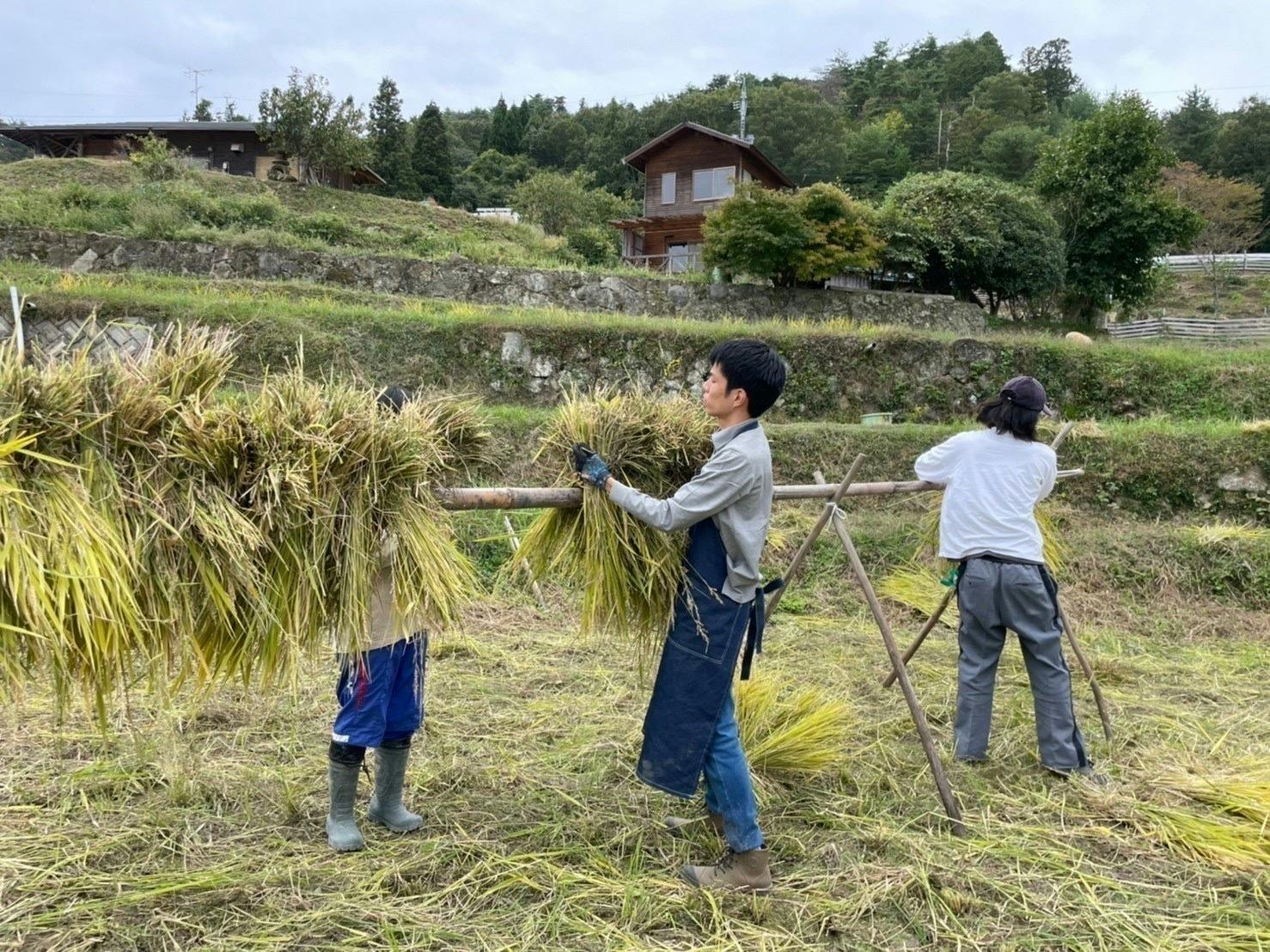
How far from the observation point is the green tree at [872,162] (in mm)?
36625

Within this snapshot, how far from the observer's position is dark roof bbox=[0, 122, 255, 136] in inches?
1037

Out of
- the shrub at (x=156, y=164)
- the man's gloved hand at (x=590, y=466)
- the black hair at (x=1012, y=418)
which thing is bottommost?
the man's gloved hand at (x=590, y=466)

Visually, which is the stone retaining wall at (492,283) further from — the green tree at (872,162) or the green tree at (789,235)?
the green tree at (872,162)

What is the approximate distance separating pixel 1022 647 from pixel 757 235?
1134 centimetres

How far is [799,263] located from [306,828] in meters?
13.1

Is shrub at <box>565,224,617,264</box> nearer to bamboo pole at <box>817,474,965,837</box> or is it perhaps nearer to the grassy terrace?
the grassy terrace

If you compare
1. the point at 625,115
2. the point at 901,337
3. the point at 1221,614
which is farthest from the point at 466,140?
the point at 1221,614

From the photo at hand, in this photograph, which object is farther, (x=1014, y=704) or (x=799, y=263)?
(x=799, y=263)

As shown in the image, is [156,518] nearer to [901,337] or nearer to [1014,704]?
[1014,704]

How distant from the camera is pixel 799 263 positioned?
1432cm

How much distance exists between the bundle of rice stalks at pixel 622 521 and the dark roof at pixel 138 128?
28.3 meters

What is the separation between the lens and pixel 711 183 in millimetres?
25969

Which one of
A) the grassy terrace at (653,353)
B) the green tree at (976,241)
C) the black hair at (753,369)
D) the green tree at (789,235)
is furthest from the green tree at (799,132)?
the black hair at (753,369)

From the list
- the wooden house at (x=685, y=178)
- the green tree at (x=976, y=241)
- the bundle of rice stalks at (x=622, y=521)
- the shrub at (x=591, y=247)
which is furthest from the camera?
the wooden house at (x=685, y=178)
